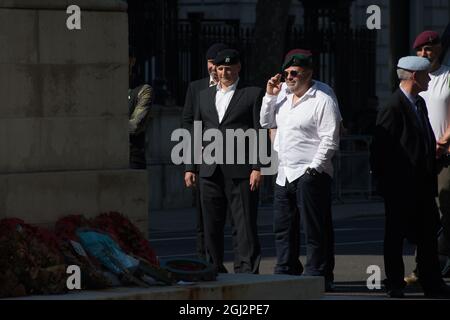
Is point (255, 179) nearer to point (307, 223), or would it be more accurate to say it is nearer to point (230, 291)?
point (307, 223)

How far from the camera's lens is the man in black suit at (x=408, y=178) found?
13227 millimetres

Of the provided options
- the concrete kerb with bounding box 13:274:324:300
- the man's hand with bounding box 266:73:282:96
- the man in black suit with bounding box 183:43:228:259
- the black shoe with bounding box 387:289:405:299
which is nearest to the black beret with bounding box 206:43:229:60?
the man in black suit with bounding box 183:43:228:259

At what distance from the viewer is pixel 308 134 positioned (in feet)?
43.9

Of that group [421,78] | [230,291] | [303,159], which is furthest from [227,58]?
[230,291]

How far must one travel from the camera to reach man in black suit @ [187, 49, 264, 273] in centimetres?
1380

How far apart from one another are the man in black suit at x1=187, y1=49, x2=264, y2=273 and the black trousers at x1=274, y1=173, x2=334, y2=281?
0.80 feet

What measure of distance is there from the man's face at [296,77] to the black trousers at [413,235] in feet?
3.56

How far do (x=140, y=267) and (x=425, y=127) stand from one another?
3.64 m

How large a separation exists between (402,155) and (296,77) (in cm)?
102

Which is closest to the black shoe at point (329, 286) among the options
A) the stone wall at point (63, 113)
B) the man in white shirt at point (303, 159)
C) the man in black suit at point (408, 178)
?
the man in white shirt at point (303, 159)

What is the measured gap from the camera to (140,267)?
10422mm

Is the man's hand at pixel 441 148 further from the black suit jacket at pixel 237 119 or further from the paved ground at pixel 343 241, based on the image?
the black suit jacket at pixel 237 119
